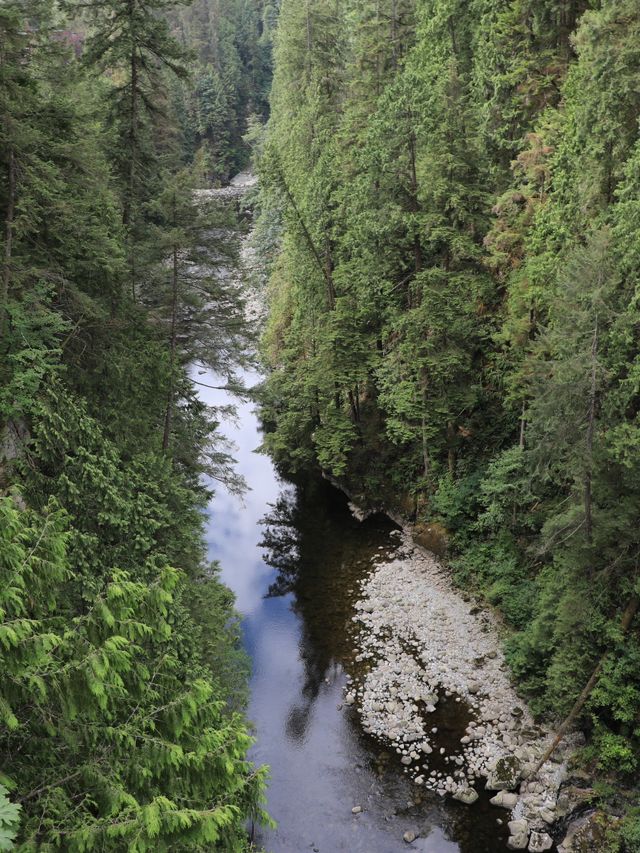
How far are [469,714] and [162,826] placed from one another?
12.7m

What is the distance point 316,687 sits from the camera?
17781mm

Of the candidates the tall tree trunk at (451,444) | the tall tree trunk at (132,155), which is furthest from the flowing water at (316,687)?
the tall tree trunk at (451,444)

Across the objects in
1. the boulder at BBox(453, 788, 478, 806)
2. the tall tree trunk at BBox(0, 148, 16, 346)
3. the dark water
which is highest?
the tall tree trunk at BBox(0, 148, 16, 346)

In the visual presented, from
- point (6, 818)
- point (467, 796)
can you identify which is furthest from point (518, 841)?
point (6, 818)

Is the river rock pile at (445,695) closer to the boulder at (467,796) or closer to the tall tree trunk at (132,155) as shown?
the boulder at (467,796)

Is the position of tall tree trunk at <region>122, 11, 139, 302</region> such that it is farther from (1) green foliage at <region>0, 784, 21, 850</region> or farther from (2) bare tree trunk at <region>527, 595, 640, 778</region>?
(1) green foliage at <region>0, 784, 21, 850</region>

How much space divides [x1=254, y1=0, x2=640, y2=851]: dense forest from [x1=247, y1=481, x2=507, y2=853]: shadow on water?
2.85m

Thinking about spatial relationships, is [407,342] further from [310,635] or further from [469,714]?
[469,714]

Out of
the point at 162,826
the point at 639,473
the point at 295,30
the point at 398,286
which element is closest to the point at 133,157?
the point at 398,286

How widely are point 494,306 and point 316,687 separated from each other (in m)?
13.8

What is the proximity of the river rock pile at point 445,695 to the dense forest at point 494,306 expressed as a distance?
82 centimetres

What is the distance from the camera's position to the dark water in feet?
44.7

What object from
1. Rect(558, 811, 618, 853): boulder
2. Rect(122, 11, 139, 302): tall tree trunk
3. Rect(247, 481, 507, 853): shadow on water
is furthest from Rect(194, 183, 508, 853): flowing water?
Rect(122, 11, 139, 302): tall tree trunk

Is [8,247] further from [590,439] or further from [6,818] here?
[590,439]
